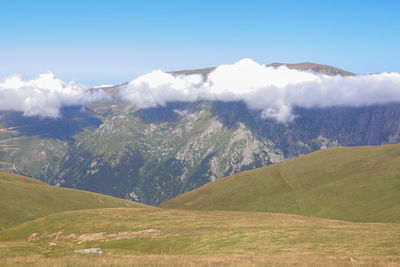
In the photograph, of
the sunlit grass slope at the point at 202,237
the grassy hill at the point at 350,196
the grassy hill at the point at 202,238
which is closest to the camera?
the grassy hill at the point at 202,238

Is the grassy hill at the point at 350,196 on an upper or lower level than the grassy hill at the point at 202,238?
lower

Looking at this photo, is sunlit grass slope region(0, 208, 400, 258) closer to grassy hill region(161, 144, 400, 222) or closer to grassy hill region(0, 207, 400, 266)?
grassy hill region(0, 207, 400, 266)

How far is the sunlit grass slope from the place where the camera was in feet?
155

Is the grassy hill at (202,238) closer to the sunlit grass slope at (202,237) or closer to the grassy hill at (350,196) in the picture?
the sunlit grass slope at (202,237)

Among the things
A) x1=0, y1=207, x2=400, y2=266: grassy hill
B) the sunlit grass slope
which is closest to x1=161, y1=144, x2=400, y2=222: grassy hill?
x1=0, y1=207, x2=400, y2=266: grassy hill

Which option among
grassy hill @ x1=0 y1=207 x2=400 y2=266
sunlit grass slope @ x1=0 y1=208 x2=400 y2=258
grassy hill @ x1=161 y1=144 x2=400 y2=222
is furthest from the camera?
grassy hill @ x1=161 y1=144 x2=400 y2=222

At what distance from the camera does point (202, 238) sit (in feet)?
199

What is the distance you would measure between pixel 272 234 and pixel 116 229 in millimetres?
45823

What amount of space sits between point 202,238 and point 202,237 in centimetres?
78

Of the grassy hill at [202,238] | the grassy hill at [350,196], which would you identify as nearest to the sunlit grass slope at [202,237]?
the grassy hill at [202,238]

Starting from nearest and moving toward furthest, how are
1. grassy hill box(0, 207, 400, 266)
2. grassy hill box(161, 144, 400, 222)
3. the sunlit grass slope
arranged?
1. grassy hill box(0, 207, 400, 266)
2. the sunlit grass slope
3. grassy hill box(161, 144, 400, 222)

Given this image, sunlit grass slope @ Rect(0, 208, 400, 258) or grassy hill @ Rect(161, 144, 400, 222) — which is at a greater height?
sunlit grass slope @ Rect(0, 208, 400, 258)

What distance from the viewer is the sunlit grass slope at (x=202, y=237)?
47.2 meters

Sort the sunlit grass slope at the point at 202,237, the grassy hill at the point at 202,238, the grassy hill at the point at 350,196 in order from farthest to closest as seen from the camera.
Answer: the grassy hill at the point at 350,196 < the sunlit grass slope at the point at 202,237 < the grassy hill at the point at 202,238
